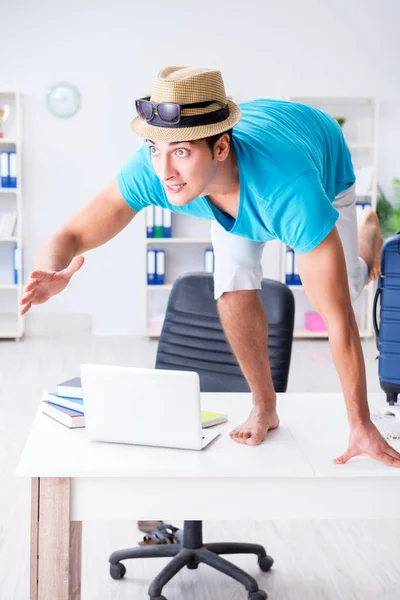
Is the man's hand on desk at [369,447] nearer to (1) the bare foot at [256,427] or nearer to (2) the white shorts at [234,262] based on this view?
(1) the bare foot at [256,427]

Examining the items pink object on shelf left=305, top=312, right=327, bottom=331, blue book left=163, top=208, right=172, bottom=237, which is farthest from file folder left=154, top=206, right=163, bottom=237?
pink object on shelf left=305, top=312, right=327, bottom=331

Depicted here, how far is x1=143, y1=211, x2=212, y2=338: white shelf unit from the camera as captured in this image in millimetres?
7055

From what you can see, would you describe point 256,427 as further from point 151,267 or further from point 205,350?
point 151,267

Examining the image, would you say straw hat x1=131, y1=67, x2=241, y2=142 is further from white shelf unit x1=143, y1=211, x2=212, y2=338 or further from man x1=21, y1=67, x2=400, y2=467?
white shelf unit x1=143, y1=211, x2=212, y2=338

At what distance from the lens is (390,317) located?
2945mm

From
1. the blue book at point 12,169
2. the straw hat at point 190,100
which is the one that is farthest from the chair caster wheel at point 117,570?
the blue book at point 12,169

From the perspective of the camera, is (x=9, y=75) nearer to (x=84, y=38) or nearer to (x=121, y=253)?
(x=84, y=38)

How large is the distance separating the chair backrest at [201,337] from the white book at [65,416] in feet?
2.86

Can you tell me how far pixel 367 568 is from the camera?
2.83m

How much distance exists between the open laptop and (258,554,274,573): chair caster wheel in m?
0.88

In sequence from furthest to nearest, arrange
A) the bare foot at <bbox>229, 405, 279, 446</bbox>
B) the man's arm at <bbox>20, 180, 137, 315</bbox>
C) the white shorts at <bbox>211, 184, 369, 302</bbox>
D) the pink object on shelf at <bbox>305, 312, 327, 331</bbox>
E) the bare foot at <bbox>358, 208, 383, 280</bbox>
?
the pink object on shelf at <bbox>305, 312, 327, 331</bbox> → the bare foot at <bbox>358, 208, 383, 280</bbox> → the white shorts at <bbox>211, 184, 369, 302</bbox> → the man's arm at <bbox>20, 180, 137, 315</bbox> → the bare foot at <bbox>229, 405, 279, 446</bbox>

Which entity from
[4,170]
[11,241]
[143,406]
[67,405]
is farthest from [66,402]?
[11,241]

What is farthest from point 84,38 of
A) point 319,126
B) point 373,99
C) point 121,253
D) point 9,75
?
point 319,126

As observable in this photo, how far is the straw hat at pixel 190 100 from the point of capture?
6.35 feet
